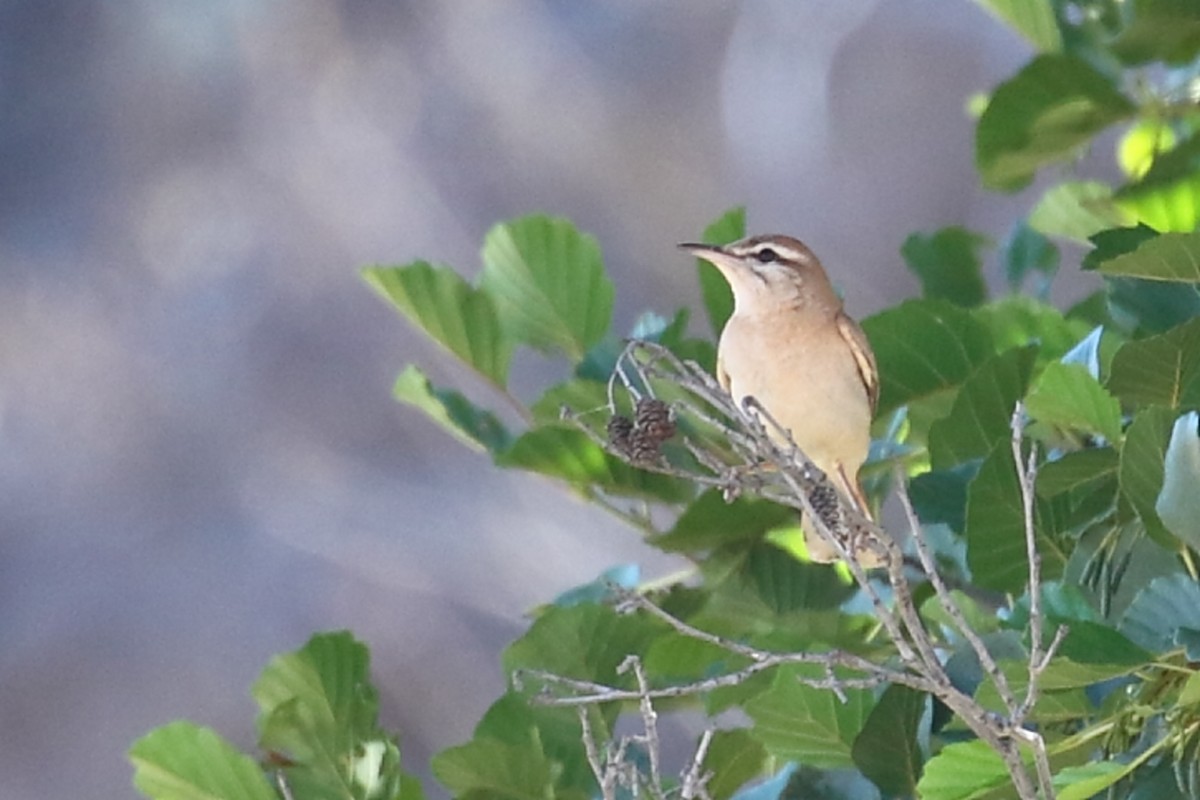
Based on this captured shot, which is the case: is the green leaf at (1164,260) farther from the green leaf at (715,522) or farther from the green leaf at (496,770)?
the green leaf at (496,770)

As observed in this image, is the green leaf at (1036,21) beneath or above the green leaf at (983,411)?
above

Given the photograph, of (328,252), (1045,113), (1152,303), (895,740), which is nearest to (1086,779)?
(895,740)

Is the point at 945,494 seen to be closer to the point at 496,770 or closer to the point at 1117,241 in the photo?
the point at 1117,241

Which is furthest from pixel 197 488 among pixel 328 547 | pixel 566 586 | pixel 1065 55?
pixel 1065 55

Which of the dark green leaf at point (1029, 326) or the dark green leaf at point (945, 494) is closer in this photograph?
the dark green leaf at point (945, 494)

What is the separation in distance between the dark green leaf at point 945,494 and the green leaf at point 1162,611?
0.17m

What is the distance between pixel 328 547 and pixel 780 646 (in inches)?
75.2

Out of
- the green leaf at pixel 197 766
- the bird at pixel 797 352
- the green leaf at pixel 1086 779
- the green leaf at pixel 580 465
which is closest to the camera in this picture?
the green leaf at pixel 1086 779

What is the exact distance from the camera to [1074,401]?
29.1 inches

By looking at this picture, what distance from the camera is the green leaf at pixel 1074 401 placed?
0.72m

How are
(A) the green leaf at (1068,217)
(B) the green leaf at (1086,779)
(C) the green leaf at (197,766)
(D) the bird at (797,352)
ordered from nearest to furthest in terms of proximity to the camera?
1. (B) the green leaf at (1086,779)
2. (C) the green leaf at (197,766)
3. (D) the bird at (797,352)
4. (A) the green leaf at (1068,217)

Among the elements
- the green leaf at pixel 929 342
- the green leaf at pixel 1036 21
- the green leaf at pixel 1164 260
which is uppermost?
the green leaf at pixel 1036 21

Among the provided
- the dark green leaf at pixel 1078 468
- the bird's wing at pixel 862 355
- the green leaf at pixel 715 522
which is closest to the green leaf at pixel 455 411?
the green leaf at pixel 715 522

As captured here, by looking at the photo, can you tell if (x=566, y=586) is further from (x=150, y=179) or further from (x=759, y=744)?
(x=759, y=744)
